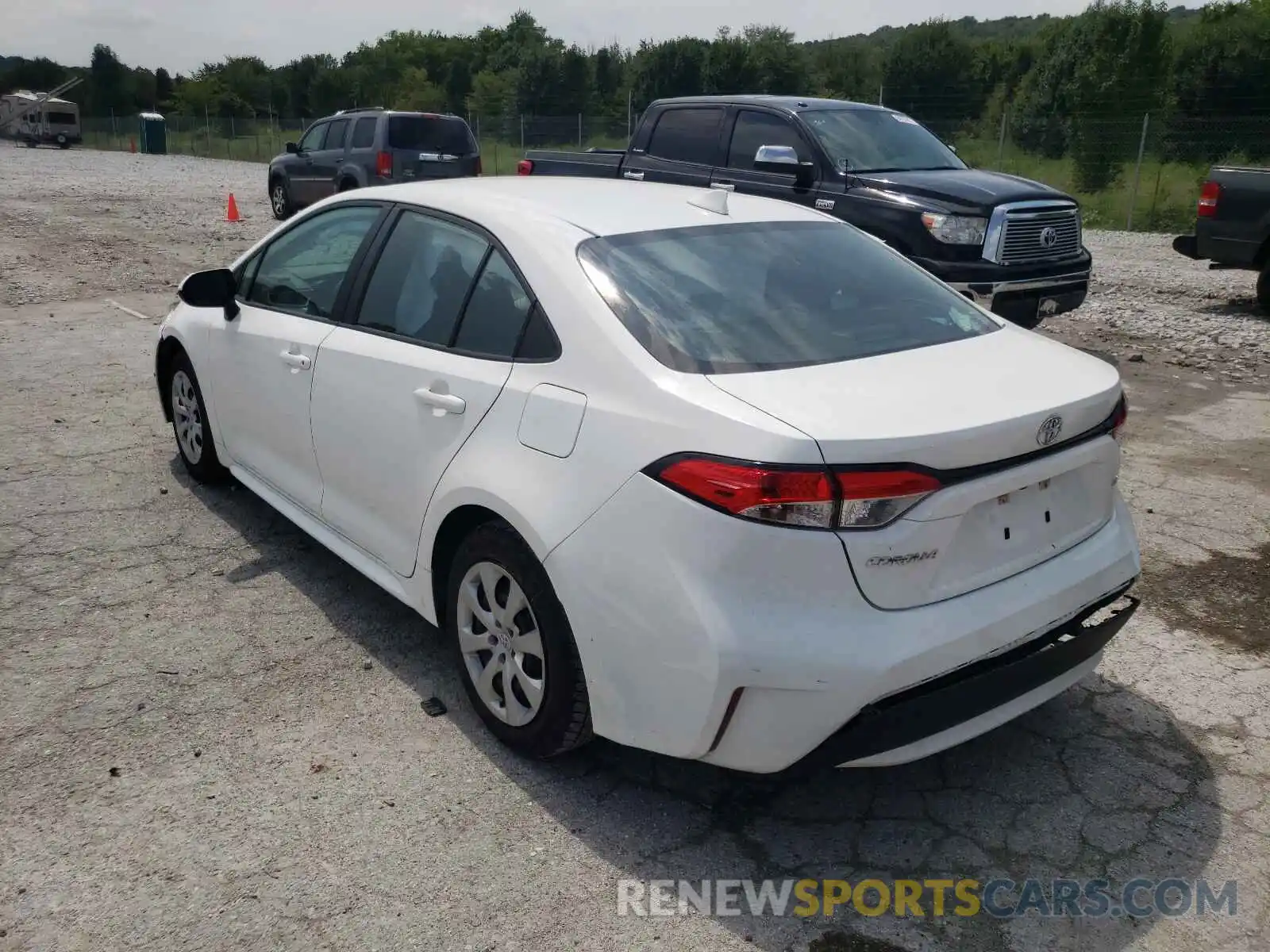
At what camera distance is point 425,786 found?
3.02 m

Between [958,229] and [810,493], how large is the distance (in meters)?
6.27

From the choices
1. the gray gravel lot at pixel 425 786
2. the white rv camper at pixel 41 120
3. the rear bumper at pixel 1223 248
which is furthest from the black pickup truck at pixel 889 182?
the white rv camper at pixel 41 120

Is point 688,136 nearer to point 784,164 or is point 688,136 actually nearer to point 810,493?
point 784,164

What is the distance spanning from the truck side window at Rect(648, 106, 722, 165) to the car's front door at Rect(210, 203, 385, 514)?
597 centimetres

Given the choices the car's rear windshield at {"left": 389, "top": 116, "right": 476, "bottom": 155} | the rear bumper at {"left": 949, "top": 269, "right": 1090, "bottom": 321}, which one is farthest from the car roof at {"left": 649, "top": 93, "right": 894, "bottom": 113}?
the car's rear windshield at {"left": 389, "top": 116, "right": 476, "bottom": 155}

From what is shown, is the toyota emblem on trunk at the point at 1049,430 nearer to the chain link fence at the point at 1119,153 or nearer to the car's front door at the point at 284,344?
the car's front door at the point at 284,344

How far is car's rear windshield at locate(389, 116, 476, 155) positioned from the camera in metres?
16.1

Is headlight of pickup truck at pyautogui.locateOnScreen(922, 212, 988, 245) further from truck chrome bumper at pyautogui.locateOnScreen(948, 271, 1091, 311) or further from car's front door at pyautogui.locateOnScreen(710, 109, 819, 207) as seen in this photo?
car's front door at pyautogui.locateOnScreen(710, 109, 819, 207)

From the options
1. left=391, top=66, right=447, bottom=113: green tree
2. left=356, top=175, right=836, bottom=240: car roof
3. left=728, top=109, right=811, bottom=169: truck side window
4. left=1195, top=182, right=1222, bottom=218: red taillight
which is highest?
left=391, top=66, right=447, bottom=113: green tree

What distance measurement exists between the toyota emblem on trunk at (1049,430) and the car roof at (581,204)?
1304 millimetres

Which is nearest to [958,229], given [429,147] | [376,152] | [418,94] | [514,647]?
[514,647]

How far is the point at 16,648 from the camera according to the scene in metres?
3.74

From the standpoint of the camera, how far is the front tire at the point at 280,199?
18.2 metres

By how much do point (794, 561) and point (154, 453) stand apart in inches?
180
